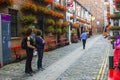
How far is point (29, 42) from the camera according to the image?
1345 centimetres

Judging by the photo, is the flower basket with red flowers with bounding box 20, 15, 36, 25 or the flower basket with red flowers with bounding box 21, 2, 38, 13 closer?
the flower basket with red flowers with bounding box 20, 15, 36, 25

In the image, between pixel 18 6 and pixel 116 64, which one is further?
pixel 18 6

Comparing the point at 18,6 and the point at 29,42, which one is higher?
the point at 18,6

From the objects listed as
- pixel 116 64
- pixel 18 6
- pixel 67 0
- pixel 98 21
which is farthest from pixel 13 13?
pixel 98 21

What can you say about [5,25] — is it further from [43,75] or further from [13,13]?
[43,75]

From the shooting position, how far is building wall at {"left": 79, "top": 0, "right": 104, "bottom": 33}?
9019 cm

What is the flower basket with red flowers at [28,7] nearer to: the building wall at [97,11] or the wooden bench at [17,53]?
the wooden bench at [17,53]

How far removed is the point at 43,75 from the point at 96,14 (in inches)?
3138

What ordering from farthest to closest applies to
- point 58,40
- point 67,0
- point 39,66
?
point 67,0
point 58,40
point 39,66

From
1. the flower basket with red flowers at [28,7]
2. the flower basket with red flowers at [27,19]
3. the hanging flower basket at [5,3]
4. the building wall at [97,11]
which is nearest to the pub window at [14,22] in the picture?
the flower basket with red flowers at [27,19]

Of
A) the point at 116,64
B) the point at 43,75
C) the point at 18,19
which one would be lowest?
the point at 43,75

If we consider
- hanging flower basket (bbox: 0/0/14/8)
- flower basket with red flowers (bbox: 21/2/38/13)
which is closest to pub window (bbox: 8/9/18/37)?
flower basket with red flowers (bbox: 21/2/38/13)

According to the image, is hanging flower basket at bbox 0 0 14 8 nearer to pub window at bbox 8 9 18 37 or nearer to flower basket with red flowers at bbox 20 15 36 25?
pub window at bbox 8 9 18 37

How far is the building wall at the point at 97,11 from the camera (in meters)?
90.2
